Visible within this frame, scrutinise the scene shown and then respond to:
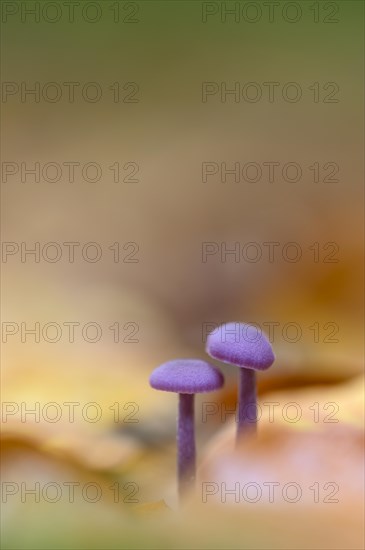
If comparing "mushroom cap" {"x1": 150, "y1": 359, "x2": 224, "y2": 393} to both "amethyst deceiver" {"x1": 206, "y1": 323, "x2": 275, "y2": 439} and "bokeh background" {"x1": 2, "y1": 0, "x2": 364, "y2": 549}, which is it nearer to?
"amethyst deceiver" {"x1": 206, "y1": 323, "x2": 275, "y2": 439}

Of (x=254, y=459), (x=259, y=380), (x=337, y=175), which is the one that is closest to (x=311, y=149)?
(x=337, y=175)

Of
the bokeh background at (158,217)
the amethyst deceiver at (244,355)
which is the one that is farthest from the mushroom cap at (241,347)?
the bokeh background at (158,217)

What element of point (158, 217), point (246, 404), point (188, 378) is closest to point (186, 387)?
point (188, 378)

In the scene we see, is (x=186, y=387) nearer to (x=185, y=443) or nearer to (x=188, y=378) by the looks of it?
(x=188, y=378)

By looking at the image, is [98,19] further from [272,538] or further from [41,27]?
[272,538]

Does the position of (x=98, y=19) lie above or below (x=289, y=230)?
above

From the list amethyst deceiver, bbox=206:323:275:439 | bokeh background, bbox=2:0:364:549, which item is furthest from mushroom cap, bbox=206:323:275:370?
bokeh background, bbox=2:0:364:549
